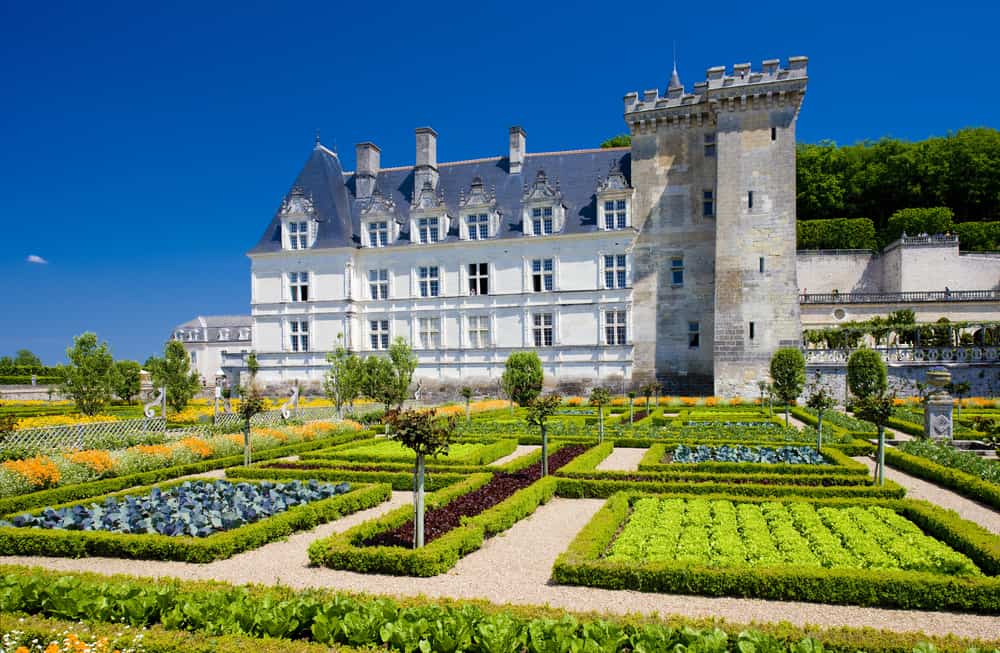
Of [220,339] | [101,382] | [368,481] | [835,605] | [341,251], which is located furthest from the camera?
[220,339]

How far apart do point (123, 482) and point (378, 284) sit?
88.2 ft

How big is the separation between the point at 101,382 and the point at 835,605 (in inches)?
917

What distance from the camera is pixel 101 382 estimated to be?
913 inches

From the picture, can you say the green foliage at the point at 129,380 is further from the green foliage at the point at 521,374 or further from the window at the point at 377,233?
the green foliage at the point at 521,374

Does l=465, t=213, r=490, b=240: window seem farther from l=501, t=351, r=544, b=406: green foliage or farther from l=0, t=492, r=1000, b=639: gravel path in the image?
l=0, t=492, r=1000, b=639: gravel path

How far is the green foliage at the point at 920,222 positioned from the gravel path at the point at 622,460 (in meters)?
Answer: 35.2

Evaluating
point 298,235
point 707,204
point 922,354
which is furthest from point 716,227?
point 298,235

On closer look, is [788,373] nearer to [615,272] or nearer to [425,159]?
[615,272]

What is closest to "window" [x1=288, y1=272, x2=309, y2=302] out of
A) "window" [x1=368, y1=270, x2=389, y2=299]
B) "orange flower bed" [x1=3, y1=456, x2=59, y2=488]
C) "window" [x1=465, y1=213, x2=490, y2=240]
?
"window" [x1=368, y1=270, x2=389, y2=299]

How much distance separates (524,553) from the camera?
911cm

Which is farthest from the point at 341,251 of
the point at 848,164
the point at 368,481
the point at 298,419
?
the point at 848,164

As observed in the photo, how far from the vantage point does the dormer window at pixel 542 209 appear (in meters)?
36.6

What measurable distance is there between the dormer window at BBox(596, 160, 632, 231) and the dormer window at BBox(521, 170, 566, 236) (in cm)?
222

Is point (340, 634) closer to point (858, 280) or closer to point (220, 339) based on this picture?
point (858, 280)
